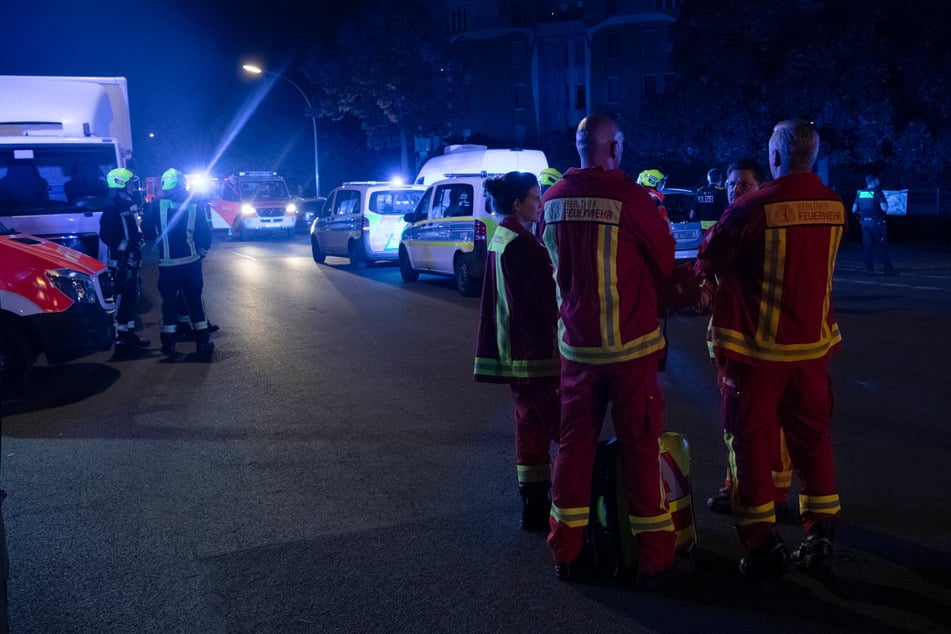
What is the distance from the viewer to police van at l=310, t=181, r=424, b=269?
20.8 metres

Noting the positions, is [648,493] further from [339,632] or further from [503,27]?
[503,27]

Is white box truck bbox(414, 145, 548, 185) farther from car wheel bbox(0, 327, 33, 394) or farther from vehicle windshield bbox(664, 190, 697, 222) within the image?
car wheel bbox(0, 327, 33, 394)

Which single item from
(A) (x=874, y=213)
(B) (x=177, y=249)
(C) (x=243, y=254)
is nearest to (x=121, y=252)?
(B) (x=177, y=249)

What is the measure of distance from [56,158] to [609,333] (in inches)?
467

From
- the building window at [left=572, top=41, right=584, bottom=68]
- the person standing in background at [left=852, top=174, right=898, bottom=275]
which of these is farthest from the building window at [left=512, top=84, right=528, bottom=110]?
the person standing in background at [left=852, top=174, right=898, bottom=275]

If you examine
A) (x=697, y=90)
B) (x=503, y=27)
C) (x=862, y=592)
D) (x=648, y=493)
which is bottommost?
(x=862, y=592)

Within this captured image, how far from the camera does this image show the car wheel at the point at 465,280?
16.1 metres

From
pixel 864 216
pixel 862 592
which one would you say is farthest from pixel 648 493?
pixel 864 216

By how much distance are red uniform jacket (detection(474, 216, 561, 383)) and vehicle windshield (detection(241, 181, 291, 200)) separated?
3149 centimetres

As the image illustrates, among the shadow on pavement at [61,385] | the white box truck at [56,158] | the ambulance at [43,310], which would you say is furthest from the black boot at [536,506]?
the white box truck at [56,158]

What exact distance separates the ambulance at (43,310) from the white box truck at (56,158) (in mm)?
3558

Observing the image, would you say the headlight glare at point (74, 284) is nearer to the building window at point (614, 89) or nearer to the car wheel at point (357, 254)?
the car wheel at point (357, 254)

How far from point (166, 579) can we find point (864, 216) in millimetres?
16529

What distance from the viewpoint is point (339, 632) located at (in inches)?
161
